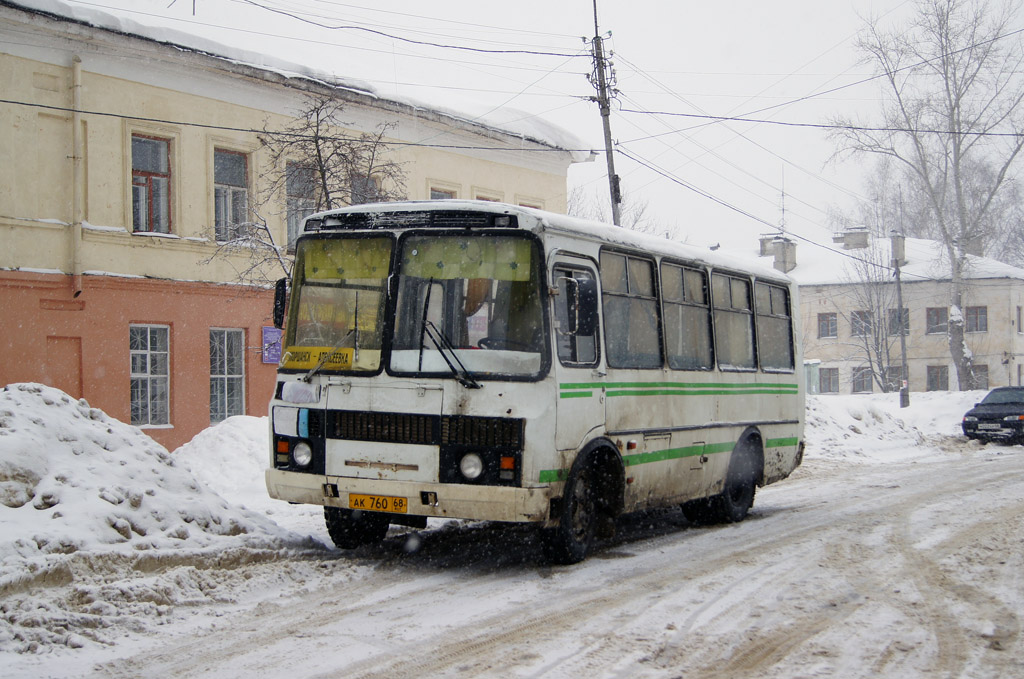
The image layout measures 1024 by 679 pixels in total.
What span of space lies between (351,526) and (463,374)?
2075 mm

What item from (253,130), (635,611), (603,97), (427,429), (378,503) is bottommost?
(635,611)

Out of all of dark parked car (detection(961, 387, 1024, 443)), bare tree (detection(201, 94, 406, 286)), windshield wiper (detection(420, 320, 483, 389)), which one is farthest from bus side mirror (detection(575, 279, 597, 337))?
dark parked car (detection(961, 387, 1024, 443))

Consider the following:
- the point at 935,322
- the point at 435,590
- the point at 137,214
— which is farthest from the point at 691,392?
the point at 935,322

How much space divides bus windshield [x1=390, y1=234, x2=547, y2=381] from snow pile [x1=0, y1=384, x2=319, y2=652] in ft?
6.66

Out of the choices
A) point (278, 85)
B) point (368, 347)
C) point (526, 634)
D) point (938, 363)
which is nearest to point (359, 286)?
point (368, 347)

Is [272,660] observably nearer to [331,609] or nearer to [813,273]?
[331,609]

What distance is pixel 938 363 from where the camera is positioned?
190 feet

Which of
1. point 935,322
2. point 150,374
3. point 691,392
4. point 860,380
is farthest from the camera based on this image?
point 860,380

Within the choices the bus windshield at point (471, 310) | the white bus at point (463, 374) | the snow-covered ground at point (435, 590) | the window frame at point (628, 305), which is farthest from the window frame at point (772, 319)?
the bus windshield at point (471, 310)

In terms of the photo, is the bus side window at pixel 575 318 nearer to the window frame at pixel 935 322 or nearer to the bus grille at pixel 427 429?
the bus grille at pixel 427 429

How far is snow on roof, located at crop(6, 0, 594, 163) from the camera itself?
1814 cm

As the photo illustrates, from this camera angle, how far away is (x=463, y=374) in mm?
8016

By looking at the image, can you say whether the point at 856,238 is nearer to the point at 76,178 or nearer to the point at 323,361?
the point at 76,178

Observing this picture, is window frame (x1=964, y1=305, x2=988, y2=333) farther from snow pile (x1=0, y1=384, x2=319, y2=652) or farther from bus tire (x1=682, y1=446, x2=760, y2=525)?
snow pile (x1=0, y1=384, x2=319, y2=652)
